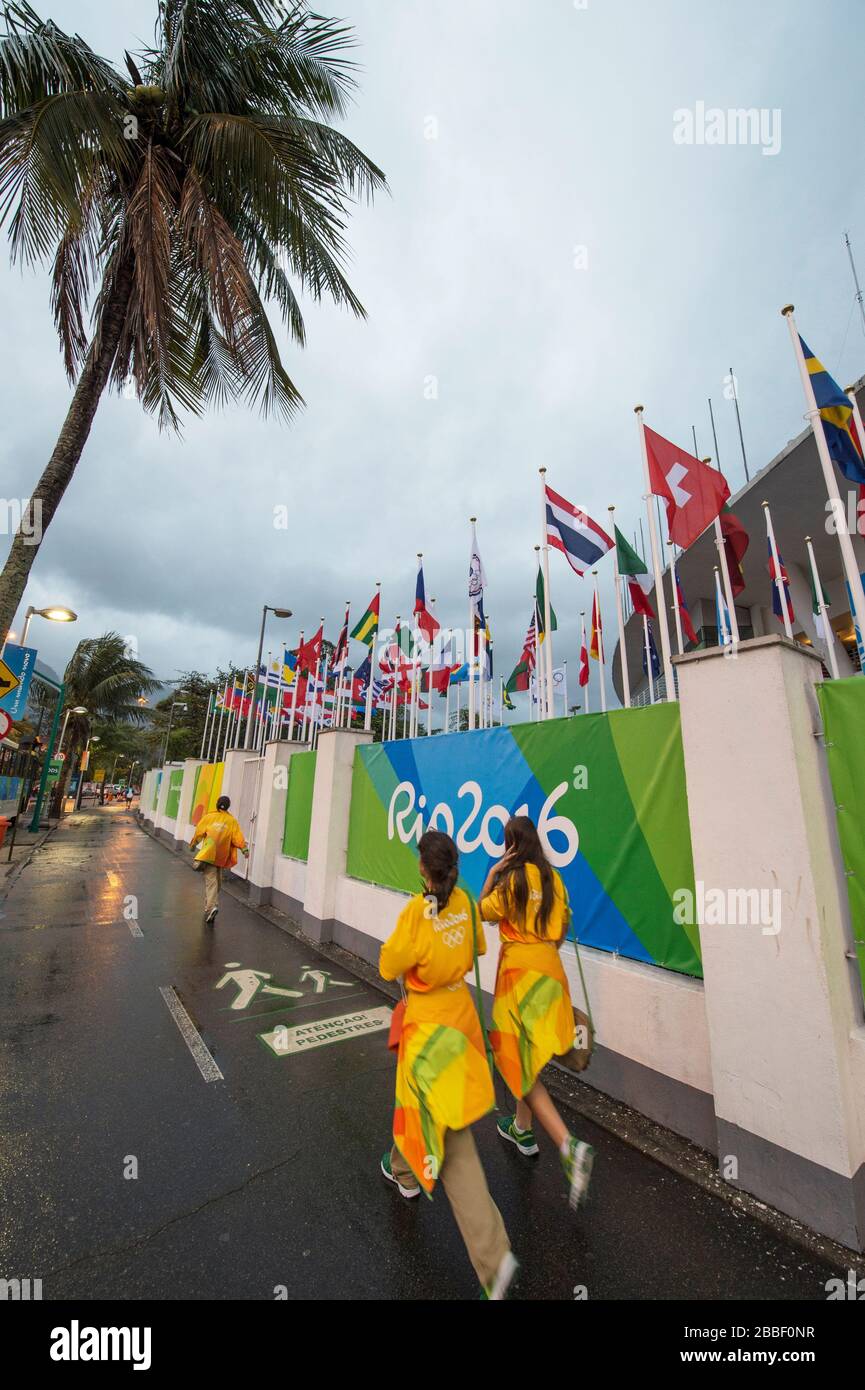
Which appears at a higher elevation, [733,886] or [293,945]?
[733,886]

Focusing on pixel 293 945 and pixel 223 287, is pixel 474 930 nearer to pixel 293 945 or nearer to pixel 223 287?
pixel 293 945

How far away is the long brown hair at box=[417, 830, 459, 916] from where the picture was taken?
2.62 meters

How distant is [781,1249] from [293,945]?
20.3 feet

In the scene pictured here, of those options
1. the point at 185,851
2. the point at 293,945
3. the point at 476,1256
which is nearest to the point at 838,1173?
the point at 476,1256

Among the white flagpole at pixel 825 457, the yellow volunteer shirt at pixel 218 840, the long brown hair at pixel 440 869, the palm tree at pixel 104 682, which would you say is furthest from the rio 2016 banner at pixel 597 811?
the palm tree at pixel 104 682

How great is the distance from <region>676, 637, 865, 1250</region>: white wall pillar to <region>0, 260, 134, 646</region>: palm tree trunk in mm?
7330

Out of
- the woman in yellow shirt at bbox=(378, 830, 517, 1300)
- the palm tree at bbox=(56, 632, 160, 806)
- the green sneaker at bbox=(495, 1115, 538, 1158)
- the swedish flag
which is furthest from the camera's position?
the palm tree at bbox=(56, 632, 160, 806)

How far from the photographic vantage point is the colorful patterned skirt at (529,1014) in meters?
2.88

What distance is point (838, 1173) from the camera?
2.49 metres

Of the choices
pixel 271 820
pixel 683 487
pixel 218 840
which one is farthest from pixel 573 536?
pixel 271 820

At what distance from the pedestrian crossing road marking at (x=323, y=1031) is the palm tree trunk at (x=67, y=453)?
532cm

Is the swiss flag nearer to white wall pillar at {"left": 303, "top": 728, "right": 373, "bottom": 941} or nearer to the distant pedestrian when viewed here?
white wall pillar at {"left": 303, "top": 728, "right": 373, "bottom": 941}

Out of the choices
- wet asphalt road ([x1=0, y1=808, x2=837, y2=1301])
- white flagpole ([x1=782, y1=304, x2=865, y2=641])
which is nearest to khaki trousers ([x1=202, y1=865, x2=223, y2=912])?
wet asphalt road ([x1=0, y1=808, x2=837, y2=1301])

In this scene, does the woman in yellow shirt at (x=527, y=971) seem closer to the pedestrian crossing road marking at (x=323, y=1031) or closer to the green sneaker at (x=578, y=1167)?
the green sneaker at (x=578, y=1167)
